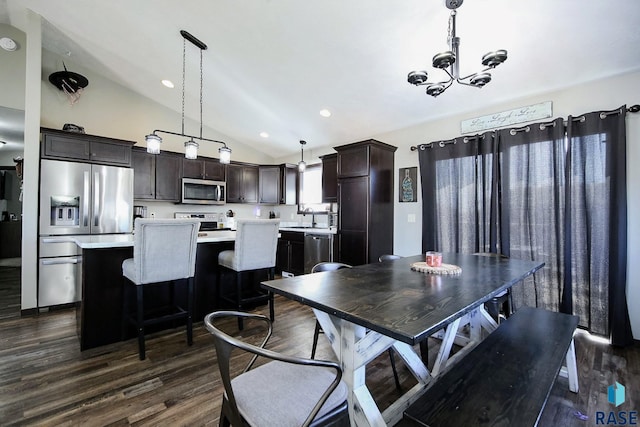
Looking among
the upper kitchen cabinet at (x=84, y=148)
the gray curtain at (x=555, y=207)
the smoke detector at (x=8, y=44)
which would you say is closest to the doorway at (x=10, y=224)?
the upper kitchen cabinet at (x=84, y=148)

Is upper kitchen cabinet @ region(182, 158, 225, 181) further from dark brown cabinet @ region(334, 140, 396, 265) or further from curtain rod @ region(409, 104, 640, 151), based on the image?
curtain rod @ region(409, 104, 640, 151)

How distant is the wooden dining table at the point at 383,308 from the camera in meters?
1.04

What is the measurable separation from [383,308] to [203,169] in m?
4.90

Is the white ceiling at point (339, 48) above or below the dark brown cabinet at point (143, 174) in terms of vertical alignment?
above

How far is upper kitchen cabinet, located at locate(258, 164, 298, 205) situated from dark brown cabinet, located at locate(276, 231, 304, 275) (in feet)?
3.28

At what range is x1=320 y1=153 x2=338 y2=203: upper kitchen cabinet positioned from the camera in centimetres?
465

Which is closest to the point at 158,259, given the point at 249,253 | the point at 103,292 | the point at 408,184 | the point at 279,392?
the point at 103,292

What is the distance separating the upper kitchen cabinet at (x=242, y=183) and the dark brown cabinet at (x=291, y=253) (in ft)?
3.99

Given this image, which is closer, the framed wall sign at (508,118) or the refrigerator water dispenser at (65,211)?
the framed wall sign at (508,118)

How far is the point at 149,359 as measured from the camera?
2217mm

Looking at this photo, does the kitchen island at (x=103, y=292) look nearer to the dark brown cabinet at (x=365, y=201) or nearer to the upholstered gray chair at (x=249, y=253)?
the upholstered gray chair at (x=249, y=253)

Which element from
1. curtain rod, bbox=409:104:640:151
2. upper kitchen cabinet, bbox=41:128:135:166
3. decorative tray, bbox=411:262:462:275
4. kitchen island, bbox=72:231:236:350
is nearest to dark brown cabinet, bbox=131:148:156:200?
upper kitchen cabinet, bbox=41:128:135:166

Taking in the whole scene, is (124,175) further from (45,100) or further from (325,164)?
(325,164)

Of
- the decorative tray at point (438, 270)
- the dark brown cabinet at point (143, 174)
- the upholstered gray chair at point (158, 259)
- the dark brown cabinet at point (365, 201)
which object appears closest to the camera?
the decorative tray at point (438, 270)
